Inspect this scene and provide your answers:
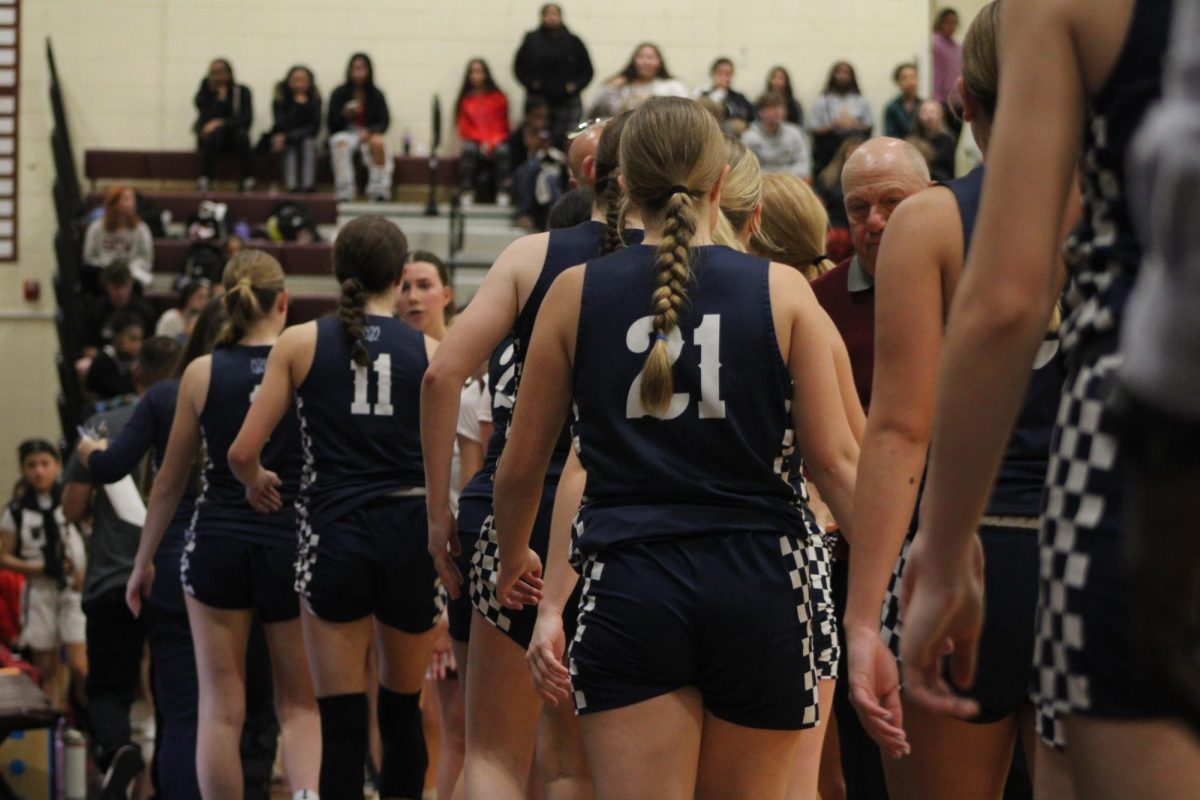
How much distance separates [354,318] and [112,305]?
8995mm

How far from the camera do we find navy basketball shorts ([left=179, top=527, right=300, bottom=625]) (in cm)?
545

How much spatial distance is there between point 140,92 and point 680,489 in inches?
561

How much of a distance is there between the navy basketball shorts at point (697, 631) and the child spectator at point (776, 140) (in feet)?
40.3

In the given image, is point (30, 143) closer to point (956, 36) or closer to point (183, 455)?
point (956, 36)

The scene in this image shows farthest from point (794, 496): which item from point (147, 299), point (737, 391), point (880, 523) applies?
point (147, 299)

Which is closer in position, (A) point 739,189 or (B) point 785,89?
(A) point 739,189

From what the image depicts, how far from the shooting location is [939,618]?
1745mm

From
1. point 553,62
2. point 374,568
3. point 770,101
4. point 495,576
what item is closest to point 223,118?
point 553,62

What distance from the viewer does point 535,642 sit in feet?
10.3

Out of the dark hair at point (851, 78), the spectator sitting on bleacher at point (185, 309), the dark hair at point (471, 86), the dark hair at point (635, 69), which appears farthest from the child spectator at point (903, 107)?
the spectator sitting on bleacher at point (185, 309)

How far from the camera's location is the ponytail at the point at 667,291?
111 inches

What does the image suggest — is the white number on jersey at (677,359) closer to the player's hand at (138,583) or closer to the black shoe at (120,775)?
the player's hand at (138,583)

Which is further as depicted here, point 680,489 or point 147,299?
point 147,299

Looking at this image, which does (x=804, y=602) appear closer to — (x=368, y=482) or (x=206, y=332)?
(x=368, y=482)
